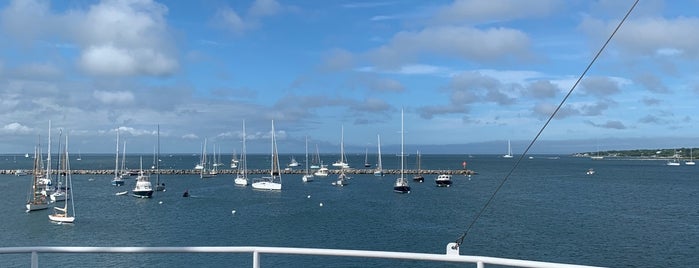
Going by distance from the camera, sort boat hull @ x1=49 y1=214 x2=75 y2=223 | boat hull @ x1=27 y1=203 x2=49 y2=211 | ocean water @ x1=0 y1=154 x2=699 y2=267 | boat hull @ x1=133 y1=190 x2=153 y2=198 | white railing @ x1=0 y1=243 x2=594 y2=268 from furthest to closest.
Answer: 1. boat hull @ x1=133 y1=190 x2=153 y2=198
2. boat hull @ x1=27 y1=203 x2=49 y2=211
3. boat hull @ x1=49 y1=214 x2=75 y2=223
4. ocean water @ x1=0 y1=154 x2=699 y2=267
5. white railing @ x1=0 y1=243 x2=594 y2=268

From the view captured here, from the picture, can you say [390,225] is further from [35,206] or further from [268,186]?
[268,186]

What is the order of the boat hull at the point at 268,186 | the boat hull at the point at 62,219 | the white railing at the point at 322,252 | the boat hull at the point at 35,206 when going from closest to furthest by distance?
1. the white railing at the point at 322,252
2. the boat hull at the point at 62,219
3. the boat hull at the point at 35,206
4. the boat hull at the point at 268,186

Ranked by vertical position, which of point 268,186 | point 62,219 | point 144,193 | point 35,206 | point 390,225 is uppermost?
point 268,186

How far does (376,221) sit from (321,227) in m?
5.39

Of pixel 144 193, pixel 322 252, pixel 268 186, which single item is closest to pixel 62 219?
pixel 144 193

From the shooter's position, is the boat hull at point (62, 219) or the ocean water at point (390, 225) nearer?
the ocean water at point (390, 225)

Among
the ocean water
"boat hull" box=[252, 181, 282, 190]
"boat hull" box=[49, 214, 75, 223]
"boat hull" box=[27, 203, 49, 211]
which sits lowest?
the ocean water

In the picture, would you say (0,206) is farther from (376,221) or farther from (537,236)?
(537,236)

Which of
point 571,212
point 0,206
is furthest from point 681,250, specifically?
point 0,206

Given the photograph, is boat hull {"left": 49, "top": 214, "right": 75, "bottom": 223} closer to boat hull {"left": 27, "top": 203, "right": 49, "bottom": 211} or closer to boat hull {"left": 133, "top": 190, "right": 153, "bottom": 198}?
boat hull {"left": 27, "top": 203, "right": 49, "bottom": 211}

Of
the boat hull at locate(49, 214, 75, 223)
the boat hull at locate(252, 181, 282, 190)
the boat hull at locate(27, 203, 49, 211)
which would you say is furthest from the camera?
the boat hull at locate(252, 181, 282, 190)

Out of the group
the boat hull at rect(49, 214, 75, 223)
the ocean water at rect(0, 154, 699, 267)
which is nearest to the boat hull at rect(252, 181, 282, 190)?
the ocean water at rect(0, 154, 699, 267)

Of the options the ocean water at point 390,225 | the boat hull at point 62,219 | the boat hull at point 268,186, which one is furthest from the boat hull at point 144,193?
the boat hull at point 62,219

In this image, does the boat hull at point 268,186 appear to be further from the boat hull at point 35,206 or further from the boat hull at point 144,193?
the boat hull at point 35,206
